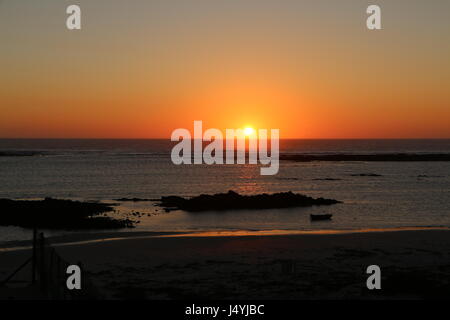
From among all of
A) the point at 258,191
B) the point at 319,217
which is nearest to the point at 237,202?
the point at 319,217

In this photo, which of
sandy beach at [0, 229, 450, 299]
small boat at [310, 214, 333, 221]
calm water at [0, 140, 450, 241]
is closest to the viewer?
sandy beach at [0, 229, 450, 299]

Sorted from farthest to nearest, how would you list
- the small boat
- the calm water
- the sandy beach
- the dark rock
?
1. the dark rock
2. the small boat
3. the calm water
4. the sandy beach

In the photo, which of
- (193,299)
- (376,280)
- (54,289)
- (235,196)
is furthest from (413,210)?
(54,289)

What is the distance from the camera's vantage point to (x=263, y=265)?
19281 mm

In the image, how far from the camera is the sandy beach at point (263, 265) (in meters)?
15.7

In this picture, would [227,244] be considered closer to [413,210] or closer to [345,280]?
[345,280]

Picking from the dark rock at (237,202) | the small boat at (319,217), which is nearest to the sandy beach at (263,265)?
the small boat at (319,217)

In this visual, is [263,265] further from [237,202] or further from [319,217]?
[237,202]

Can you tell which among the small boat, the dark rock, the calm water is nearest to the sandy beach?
the calm water

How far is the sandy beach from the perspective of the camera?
1567cm

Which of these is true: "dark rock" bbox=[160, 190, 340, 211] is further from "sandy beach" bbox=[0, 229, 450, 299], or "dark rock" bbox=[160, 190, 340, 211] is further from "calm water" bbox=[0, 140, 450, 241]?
"sandy beach" bbox=[0, 229, 450, 299]

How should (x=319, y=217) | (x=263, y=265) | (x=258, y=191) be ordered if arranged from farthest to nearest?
(x=258, y=191)
(x=319, y=217)
(x=263, y=265)

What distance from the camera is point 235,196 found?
45281 millimetres

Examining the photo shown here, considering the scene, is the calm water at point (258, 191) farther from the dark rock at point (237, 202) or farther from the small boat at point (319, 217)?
the dark rock at point (237, 202)
